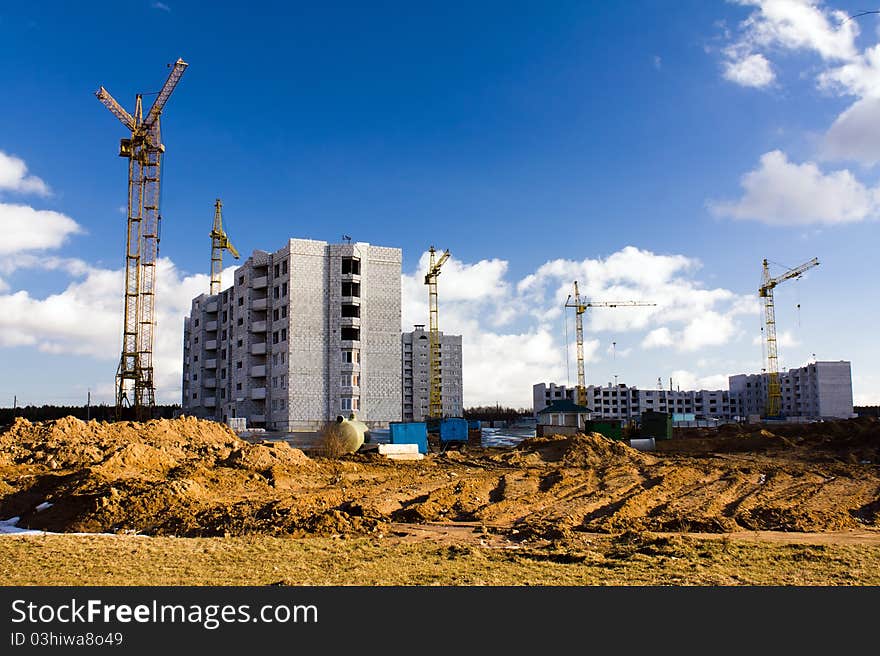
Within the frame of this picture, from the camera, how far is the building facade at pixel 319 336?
65438 mm

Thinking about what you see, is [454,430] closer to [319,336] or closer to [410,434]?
[410,434]

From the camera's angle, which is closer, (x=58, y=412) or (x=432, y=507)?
(x=432, y=507)

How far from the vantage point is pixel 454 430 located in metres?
44.6

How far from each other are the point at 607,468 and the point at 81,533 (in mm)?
19824

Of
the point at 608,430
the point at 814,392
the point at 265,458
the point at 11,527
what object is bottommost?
the point at 11,527

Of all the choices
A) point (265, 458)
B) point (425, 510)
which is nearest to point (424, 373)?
point (265, 458)

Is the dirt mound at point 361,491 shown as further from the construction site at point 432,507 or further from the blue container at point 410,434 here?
the blue container at point 410,434

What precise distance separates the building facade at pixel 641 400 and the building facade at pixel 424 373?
70.9ft

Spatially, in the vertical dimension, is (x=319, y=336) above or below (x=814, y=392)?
above

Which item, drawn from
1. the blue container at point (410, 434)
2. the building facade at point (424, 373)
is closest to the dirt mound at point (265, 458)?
the blue container at point (410, 434)

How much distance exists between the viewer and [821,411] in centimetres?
13975

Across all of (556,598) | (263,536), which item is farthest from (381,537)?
(556,598)

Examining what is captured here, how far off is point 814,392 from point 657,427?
10864 cm

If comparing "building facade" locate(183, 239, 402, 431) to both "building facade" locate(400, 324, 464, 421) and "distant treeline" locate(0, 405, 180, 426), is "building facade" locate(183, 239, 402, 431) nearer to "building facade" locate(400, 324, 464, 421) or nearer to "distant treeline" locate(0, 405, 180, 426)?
"distant treeline" locate(0, 405, 180, 426)
